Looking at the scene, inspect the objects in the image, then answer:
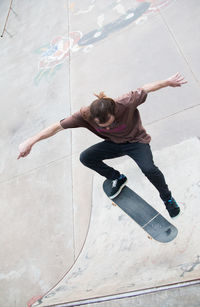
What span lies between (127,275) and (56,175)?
7.79 ft

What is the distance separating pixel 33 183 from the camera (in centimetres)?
454

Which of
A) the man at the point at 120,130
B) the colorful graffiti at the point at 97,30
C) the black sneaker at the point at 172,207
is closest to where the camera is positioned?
the man at the point at 120,130

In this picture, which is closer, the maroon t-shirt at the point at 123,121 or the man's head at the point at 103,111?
the man's head at the point at 103,111

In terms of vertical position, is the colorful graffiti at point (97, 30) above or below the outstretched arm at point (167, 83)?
below

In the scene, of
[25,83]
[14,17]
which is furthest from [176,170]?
[14,17]

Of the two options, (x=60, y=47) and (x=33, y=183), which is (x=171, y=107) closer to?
(x=33, y=183)

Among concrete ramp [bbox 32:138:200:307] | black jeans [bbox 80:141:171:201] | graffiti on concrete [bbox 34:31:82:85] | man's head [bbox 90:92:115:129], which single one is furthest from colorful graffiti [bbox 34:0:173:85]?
man's head [bbox 90:92:115:129]

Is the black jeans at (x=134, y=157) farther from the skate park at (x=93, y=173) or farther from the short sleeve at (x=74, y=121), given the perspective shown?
the skate park at (x=93, y=173)

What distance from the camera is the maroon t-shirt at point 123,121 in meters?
2.50

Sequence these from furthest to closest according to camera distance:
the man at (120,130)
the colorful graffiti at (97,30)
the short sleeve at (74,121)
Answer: the colorful graffiti at (97,30) → the short sleeve at (74,121) → the man at (120,130)

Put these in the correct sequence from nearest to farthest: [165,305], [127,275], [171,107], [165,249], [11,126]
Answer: [165,305] < [127,275] < [165,249] < [171,107] < [11,126]

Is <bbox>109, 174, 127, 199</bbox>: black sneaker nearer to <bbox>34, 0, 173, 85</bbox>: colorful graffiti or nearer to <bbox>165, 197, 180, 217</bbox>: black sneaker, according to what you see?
<bbox>165, 197, 180, 217</bbox>: black sneaker

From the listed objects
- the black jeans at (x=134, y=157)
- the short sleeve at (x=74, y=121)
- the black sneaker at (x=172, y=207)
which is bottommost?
the black sneaker at (x=172, y=207)

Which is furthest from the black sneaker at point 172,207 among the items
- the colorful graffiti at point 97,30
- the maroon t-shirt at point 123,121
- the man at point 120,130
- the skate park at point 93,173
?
the colorful graffiti at point 97,30
